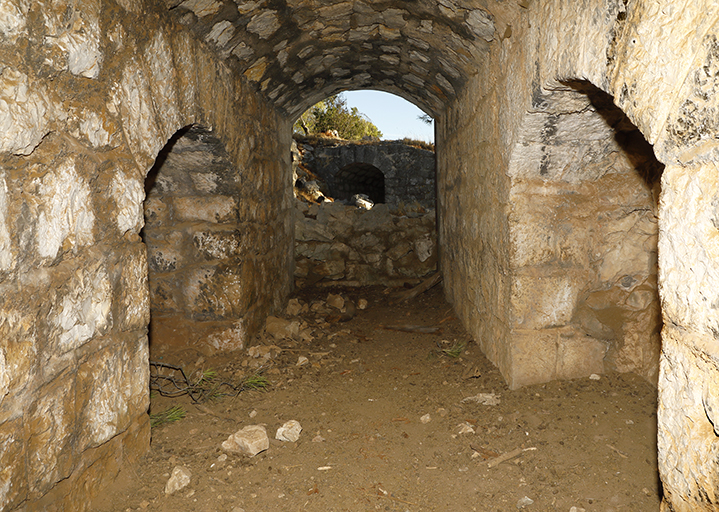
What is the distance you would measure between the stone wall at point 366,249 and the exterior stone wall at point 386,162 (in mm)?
4833

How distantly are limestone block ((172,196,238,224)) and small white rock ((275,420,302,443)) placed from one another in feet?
5.09

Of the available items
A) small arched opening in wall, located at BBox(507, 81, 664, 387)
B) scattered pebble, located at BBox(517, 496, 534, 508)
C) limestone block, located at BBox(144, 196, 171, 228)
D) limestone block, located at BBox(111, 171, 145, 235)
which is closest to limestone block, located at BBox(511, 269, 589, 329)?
small arched opening in wall, located at BBox(507, 81, 664, 387)

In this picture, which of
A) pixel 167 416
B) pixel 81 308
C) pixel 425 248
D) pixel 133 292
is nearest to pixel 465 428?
pixel 167 416

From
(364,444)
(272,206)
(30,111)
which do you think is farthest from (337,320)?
(30,111)

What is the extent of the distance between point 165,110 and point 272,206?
6.75ft

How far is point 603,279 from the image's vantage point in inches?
105

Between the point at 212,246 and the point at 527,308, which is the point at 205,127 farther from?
the point at 527,308

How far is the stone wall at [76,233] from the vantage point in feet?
4.40

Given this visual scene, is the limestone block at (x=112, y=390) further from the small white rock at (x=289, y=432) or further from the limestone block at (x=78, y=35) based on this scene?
the limestone block at (x=78, y=35)

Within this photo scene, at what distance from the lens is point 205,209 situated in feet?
10.8

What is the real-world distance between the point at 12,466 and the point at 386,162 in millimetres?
9557

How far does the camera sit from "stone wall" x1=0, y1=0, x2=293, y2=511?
1341 millimetres

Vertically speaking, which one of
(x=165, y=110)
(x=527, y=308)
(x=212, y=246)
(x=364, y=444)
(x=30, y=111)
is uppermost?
(x=165, y=110)

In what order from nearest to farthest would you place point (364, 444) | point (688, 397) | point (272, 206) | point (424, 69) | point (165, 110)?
point (688, 397) → point (165, 110) → point (364, 444) → point (424, 69) → point (272, 206)
